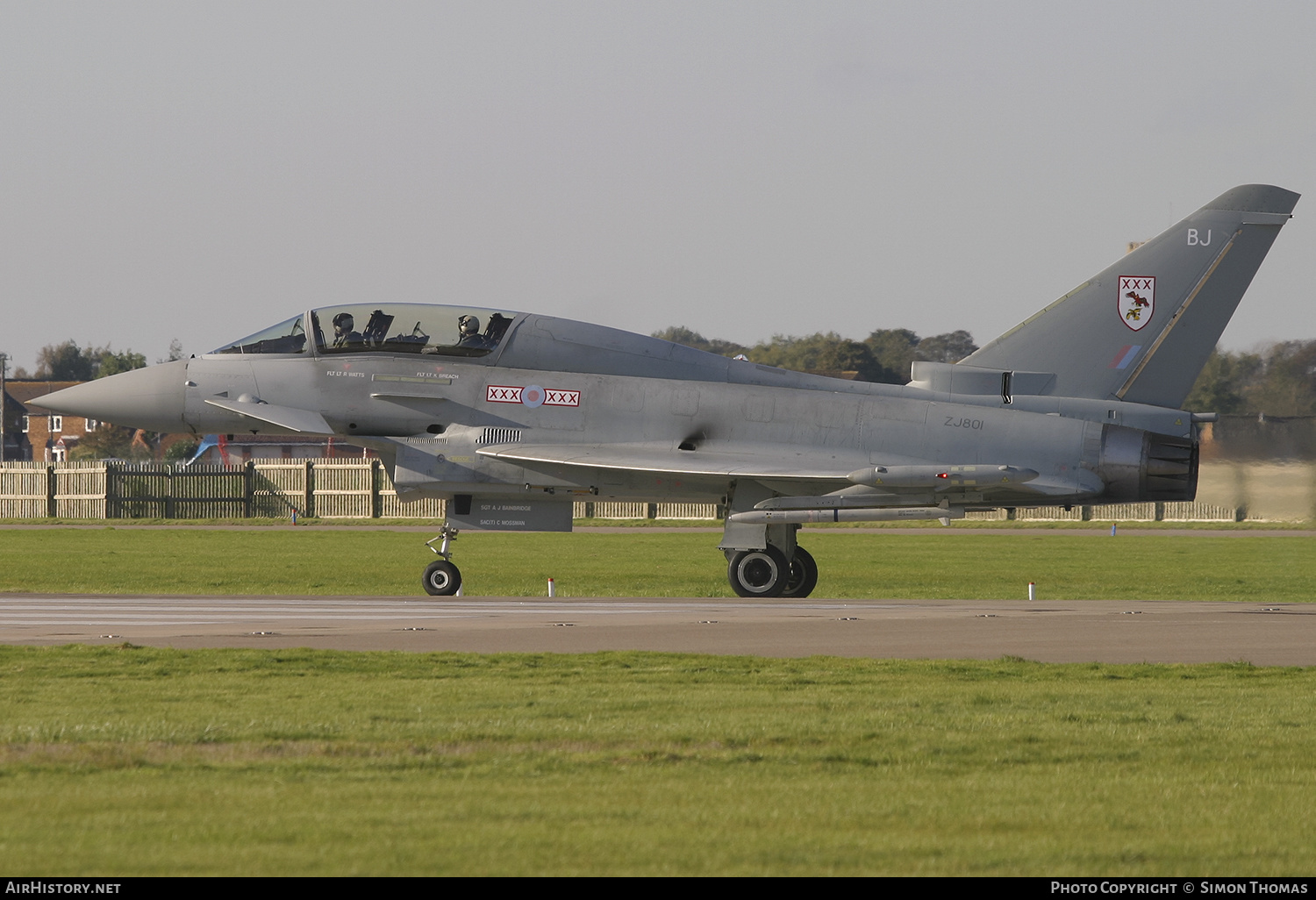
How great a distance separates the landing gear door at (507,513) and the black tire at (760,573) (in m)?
2.56

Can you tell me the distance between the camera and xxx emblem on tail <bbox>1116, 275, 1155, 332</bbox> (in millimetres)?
20516

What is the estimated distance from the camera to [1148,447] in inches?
782

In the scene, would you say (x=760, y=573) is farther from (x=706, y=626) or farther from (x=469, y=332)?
(x=706, y=626)

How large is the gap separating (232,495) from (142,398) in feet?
131

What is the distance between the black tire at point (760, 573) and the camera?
2056 cm

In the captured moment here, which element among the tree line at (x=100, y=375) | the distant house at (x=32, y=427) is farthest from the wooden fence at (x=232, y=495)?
the distant house at (x=32, y=427)

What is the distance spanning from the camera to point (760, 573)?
20625 millimetres

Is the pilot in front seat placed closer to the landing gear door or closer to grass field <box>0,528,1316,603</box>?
the landing gear door

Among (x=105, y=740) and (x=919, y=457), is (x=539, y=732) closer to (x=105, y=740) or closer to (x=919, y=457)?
(x=105, y=740)

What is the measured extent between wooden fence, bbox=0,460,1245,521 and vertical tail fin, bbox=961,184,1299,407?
3855 cm

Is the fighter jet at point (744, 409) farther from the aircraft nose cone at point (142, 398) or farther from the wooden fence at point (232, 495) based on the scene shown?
the wooden fence at point (232, 495)

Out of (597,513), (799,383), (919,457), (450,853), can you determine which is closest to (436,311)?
(799,383)

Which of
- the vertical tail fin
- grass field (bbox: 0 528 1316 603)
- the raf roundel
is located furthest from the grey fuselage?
grass field (bbox: 0 528 1316 603)

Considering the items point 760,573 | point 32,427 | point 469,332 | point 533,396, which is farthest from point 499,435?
point 32,427
